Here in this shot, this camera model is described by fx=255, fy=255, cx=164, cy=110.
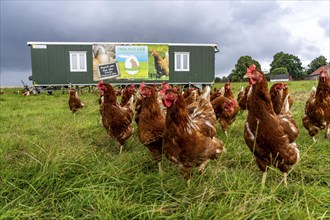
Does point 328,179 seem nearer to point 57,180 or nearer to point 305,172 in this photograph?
point 305,172

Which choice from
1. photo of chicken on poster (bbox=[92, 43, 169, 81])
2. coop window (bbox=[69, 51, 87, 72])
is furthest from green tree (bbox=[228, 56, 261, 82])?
coop window (bbox=[69, 51, 87, 72])

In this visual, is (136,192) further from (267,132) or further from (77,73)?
(77,73)

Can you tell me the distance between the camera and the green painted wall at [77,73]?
17.4m

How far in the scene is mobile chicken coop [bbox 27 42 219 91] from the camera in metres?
17.5

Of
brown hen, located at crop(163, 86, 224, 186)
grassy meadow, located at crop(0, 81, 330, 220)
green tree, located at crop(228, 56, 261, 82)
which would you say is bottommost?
grassy meadow, located at crop(0, 81, 330, 220)

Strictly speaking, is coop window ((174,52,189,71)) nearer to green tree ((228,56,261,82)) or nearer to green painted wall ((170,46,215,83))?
green painted wall ((170,46,215,83))

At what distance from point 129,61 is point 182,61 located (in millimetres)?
3914

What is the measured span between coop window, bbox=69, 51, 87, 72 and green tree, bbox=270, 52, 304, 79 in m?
55.0

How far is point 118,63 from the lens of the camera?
717 inches

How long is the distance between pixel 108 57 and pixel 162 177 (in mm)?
16676

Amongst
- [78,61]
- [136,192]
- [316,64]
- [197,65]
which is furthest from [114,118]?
[316,64]

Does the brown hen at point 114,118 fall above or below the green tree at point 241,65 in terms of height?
below

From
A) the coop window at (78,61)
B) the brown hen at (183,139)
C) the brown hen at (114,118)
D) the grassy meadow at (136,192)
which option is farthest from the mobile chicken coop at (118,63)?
the brown hen at (183,139)

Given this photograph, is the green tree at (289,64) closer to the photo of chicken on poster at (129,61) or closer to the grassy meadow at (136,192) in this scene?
the photo of chicken on poster at (129,61)
